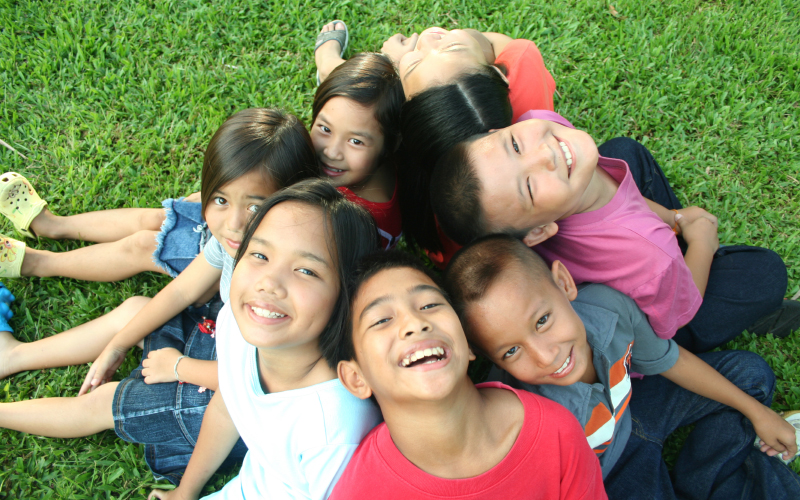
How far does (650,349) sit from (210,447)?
5.98ft

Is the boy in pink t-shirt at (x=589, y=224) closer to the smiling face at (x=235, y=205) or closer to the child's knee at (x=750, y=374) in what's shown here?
the child's knee at (x=750, y=374)

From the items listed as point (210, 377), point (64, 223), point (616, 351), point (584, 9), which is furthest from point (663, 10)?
point (64, 223)

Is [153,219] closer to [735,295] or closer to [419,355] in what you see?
[419,355]

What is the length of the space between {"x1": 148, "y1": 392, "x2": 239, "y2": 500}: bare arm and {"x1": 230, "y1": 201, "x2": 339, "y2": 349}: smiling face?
513 millimetres

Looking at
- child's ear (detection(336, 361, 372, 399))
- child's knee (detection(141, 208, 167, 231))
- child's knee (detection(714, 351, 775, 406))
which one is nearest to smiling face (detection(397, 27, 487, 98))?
child's ear (detection(336, 361, 372, 399))

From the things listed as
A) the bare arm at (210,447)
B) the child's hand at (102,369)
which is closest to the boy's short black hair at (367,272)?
the bare arm at (210,447)

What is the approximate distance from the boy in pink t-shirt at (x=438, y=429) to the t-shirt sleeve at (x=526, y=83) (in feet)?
4.47

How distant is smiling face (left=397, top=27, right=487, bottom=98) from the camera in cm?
224

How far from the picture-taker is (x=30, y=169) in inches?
109

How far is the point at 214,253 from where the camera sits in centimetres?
221

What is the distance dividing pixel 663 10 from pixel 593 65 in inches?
26.0

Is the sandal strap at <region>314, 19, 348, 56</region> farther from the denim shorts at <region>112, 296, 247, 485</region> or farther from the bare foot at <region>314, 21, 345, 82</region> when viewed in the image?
the denim shorts at <region>112, 296, 247, 485</region>

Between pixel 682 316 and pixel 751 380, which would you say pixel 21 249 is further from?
pixel 751 380

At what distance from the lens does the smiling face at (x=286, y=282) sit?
1618 mm
